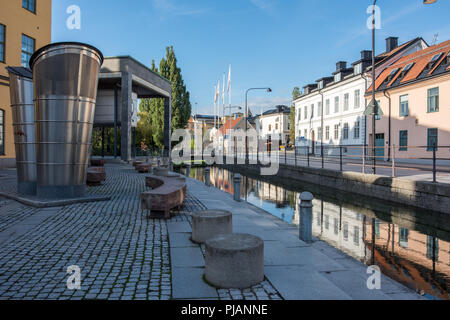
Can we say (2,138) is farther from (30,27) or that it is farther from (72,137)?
(72,137)

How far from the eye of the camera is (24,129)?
9906 mm

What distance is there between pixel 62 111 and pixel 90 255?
5.11 meters

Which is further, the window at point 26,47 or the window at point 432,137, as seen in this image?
the window at point 432,137

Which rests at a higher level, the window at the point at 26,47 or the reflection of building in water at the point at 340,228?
the window at the point at 26,47

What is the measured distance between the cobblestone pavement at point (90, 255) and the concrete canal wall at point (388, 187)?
8066 millimetres

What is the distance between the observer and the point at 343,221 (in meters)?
9.36

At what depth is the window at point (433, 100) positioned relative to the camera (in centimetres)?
2328

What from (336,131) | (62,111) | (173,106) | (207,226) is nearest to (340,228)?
(207,226)

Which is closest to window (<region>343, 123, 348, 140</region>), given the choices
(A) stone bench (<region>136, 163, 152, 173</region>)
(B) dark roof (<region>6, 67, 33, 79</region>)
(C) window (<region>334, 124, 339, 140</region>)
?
(C) window (<region>334, 124, 339, 140</region>)

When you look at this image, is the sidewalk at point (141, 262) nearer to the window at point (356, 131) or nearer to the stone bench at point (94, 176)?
the stone bench at point (94, 176)

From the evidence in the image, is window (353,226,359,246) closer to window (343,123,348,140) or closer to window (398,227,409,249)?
window (398,227,409,249)

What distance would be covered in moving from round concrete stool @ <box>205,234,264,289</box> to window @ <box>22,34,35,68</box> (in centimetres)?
2127

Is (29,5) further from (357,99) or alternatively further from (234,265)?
(357,99)

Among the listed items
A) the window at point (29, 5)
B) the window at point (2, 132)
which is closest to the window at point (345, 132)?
the window at point (29, 5)
